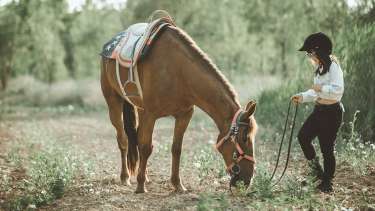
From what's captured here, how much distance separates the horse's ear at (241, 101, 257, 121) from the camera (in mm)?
5105

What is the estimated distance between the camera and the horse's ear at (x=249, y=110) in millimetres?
5105

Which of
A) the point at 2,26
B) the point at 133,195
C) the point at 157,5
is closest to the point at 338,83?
the point at 133,195

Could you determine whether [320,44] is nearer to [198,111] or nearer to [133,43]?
[133,43]

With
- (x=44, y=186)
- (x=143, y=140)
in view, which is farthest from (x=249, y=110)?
(x=44, y=186)

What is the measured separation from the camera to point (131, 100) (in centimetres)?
679

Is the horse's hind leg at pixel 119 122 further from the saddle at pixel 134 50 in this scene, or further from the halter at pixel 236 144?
the halter at pixel 236 144

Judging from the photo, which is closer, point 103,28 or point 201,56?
point 201,56

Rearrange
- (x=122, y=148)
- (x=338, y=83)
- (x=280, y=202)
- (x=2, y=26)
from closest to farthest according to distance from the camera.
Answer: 1. (x=280, y=202)
2. (x=338, y=83)
3. (x=122, y=148)
4. (x=2, y=26)

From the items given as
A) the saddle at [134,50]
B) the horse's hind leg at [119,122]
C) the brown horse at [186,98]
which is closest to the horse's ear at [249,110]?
the brown horse at [186,98]

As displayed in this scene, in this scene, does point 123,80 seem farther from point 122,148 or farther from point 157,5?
point 157,5

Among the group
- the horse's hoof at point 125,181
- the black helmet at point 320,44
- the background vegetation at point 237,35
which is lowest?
the horse's hoof at point 125,181

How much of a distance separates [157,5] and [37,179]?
18.3 metres

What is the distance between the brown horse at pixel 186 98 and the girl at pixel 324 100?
72 cm

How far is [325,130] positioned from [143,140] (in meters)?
2.08
